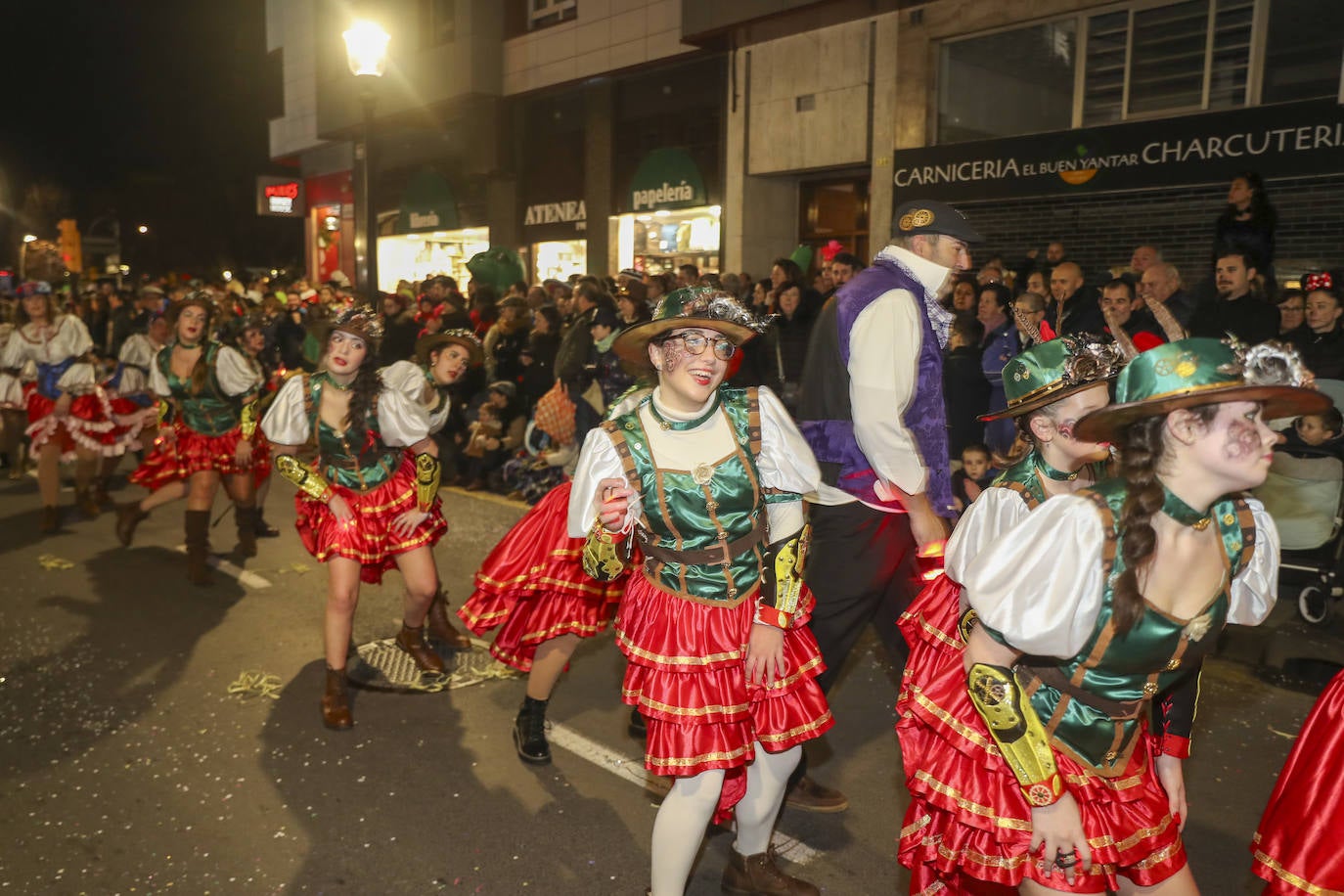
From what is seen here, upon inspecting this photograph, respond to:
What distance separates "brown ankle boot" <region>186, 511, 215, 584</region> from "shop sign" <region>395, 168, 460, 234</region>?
59.3ft

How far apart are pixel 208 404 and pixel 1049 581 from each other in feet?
23.2

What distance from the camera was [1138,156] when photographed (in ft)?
39.9

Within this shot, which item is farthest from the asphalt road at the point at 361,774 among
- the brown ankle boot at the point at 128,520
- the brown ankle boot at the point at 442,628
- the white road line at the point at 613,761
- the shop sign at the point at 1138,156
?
the shop sign at the point at 1138,156

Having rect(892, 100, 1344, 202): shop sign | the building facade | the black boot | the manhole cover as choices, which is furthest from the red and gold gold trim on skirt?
rect(892, 100, 1344, 202): shop sign

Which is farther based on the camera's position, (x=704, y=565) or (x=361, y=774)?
(x=361, y=774)

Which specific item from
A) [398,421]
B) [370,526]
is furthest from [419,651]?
[398,421]

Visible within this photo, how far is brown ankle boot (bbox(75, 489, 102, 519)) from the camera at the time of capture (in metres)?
9.77

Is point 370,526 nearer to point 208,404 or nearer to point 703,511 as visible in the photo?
point 703,511

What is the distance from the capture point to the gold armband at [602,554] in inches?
125

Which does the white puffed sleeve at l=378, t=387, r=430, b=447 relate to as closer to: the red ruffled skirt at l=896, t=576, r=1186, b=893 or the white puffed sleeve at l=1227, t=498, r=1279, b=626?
the red ruffled skirt at l=896, t=576, r=1186, b=893

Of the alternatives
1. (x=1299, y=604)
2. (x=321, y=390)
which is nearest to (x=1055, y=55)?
(x=1299, y=604)

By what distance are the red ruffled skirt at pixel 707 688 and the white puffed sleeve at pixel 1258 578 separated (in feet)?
4.19

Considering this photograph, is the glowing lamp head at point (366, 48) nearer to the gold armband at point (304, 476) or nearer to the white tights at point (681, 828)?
the gold armband at point (304, 476)

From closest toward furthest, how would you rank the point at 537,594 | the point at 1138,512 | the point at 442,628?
the point at 1138,512 → the point at 537,594 → the point at 442,628
